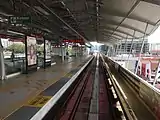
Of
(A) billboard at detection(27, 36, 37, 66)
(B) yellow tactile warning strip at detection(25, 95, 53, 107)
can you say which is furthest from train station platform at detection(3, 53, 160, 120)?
(A) billboard at detection(27, 36, 37, 66)

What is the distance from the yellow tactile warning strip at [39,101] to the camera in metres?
5.59

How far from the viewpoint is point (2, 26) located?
1211 cm

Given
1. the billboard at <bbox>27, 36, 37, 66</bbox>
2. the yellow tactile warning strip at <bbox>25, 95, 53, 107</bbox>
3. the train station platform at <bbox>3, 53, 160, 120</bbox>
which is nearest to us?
the train station platform at <bbox>3, 53, 160, 120</bbox>

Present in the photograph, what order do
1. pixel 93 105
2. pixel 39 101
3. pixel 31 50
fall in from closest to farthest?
pixel 39 101 → pixel 93 105 → pixel 31 50

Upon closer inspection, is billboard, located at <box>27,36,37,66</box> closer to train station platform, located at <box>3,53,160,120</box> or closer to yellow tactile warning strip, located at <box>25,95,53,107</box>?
train station platform, located at <box>3,53,160,120</box>

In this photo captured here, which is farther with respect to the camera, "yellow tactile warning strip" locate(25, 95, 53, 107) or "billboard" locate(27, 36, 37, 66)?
"billboard" locate(27, 36, 37, 66)

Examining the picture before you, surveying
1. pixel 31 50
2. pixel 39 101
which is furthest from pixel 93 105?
pixel 31 50

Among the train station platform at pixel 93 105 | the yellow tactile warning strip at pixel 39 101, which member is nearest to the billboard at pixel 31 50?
the train station platform at pixel 93 105

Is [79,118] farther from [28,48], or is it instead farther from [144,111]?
[28,48]

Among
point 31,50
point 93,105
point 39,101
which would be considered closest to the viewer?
point 39,101

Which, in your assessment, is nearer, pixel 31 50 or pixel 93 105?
pixel 93 105

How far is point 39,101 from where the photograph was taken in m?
5.94

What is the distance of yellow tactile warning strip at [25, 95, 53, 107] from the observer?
5.59 m

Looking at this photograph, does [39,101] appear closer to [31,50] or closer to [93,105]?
[93,105]
